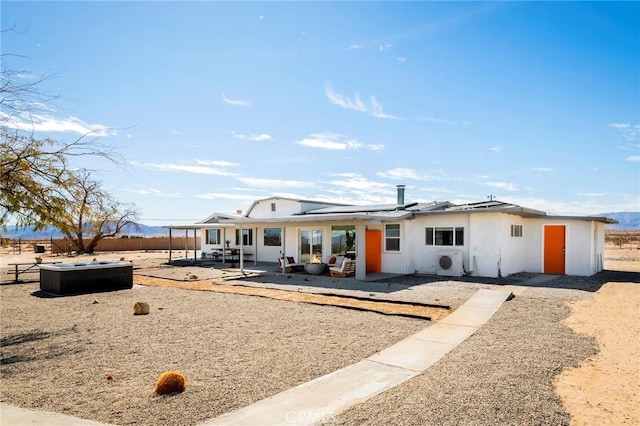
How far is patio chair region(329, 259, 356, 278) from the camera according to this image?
17.1 metres

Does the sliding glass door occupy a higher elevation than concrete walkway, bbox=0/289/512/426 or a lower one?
higher

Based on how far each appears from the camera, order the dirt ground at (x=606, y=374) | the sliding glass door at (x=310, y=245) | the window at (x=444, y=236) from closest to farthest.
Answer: the dirt ground at (x=606, y=374) < the window at (x=444, y=236) < the sliding glass door at (x=310, y=245)

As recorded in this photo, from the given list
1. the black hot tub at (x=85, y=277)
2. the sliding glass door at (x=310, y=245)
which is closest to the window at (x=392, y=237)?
the sliding glass door at (x=310, y=245)

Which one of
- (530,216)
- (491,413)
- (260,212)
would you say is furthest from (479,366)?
(260,212)

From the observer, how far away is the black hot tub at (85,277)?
527 inches

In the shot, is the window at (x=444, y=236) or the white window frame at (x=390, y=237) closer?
the window at (x=444, y=236)

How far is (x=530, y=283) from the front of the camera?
15.0 m

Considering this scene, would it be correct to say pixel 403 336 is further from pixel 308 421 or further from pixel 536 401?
pixel 308 421

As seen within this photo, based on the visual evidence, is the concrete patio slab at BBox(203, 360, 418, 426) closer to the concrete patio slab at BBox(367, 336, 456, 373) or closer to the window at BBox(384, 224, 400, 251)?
the concrete patio slab at BBox(367, 336, 456, 373)

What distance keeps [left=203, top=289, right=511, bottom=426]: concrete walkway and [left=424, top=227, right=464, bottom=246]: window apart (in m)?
9.21

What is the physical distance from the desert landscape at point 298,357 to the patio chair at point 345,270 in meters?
4.64

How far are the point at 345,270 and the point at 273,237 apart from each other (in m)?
8.44

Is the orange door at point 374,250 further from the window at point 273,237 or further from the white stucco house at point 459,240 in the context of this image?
the window at point 273,237

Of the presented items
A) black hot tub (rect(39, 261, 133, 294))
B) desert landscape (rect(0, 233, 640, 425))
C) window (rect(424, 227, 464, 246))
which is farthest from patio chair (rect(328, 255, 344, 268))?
black hot tub (rect(39, 261, 133, 294))
